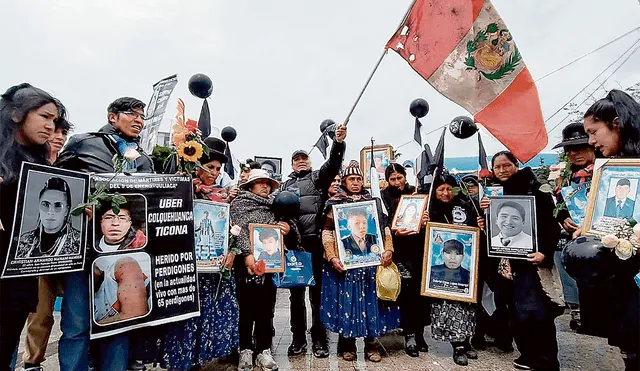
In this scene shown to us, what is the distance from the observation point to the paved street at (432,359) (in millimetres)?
3427

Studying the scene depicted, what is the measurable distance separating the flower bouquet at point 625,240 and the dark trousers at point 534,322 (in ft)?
5.07

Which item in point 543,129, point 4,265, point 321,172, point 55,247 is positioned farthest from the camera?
point 321,172

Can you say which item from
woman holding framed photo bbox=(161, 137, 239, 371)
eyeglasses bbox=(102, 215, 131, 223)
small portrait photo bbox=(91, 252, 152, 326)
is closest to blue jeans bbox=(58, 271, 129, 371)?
small portrait photo bbox=(91, 252, 152, 326)

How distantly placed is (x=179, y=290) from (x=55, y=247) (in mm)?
850

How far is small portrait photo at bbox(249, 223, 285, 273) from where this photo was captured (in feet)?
10.5

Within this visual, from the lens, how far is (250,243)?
3189mm

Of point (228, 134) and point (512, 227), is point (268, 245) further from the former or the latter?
point (228, 134)

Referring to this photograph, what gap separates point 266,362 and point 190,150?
2052mm

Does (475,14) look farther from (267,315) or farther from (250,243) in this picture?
(267,315)

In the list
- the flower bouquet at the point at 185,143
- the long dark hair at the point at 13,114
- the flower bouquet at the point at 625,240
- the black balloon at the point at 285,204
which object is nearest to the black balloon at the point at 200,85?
the flower bouquet at the point at 185,143

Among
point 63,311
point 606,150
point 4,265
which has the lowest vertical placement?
point 63,311

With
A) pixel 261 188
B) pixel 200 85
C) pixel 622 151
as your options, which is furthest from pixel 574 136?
pixel 200 85

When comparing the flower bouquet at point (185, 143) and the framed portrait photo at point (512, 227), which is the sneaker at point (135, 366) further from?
the framed portrait photo at point (512, 227)

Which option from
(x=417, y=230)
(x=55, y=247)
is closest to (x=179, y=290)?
(x=55, y=247)
